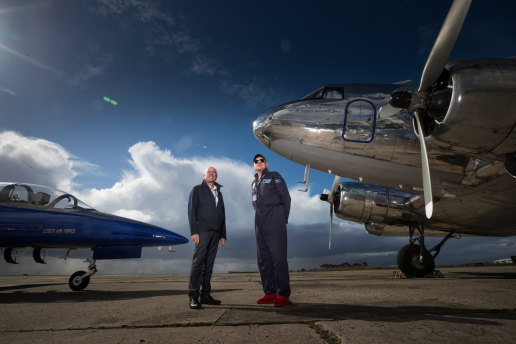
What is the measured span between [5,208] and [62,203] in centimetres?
110

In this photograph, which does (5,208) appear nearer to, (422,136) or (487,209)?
(422,136)

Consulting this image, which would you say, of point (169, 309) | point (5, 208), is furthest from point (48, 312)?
point (5, 208)

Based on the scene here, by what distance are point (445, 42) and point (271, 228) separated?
153 inches

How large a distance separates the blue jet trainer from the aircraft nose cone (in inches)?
120

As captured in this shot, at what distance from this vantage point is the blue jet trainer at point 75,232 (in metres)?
6.09

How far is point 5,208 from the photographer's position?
626 cm

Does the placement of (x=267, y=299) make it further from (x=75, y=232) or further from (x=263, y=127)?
(x=75, y=232)

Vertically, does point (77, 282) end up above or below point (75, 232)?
below

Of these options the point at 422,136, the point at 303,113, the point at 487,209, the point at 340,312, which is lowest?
the point at 340,312

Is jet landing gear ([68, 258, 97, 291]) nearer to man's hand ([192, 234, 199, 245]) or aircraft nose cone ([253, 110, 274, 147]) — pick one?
man's hand ([192, 234, 199, 245])

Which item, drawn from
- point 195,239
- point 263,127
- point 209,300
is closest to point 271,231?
point 195,239

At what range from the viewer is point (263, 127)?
6672 millimetres

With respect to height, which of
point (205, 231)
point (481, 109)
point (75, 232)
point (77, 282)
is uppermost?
point (481, 109)

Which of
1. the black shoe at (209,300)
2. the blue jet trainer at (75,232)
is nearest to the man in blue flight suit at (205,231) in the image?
the black shoe at (209,300)
